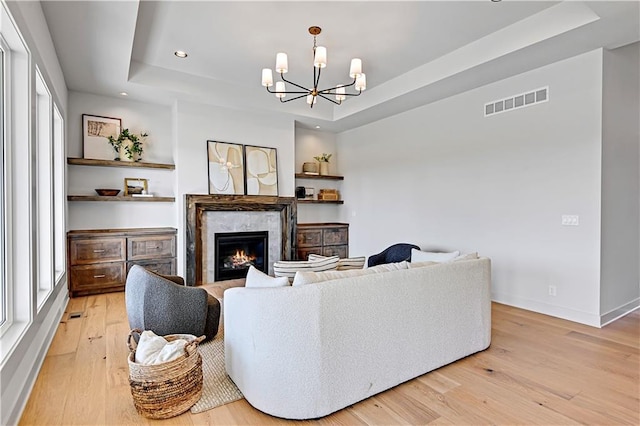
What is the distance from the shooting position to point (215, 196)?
5.32 meters

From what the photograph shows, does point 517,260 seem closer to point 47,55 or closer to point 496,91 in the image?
point 496,91

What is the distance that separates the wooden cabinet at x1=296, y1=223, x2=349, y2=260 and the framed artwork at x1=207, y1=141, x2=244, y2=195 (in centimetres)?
150

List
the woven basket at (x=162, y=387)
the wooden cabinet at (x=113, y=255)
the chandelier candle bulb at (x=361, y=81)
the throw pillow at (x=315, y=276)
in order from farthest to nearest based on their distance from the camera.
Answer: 1. the wooden cabinet at (x=113, y=255)
2. the chandelier candle bulb at (x=361, y=81)
3. the throw pillow at (x=315, y=276)
4. the woven basket at (x=162, y=387)

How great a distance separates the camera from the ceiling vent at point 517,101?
397 centimetres

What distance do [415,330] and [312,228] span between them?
13.9ft

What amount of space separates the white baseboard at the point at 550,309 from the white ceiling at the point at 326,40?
273cm

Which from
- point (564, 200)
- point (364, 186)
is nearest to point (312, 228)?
point (364, 186)

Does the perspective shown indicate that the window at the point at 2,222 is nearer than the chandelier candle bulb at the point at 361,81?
Yes

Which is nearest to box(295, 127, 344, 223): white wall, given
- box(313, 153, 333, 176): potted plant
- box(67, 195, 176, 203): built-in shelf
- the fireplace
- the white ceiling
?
box(313, 153, 333, 176): potted plant

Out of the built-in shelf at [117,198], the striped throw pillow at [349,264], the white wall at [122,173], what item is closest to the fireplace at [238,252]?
the white wall at [122,173]

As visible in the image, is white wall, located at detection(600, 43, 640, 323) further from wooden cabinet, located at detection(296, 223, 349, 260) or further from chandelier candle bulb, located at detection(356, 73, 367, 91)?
wooden cabinet, located at detection(296, 223, 349, 260)

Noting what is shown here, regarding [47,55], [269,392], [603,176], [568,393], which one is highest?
[47,55]

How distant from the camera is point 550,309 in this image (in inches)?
155

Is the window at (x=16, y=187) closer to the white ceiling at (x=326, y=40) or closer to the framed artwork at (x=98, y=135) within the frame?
the white ceiling at (x=326, y=40)
